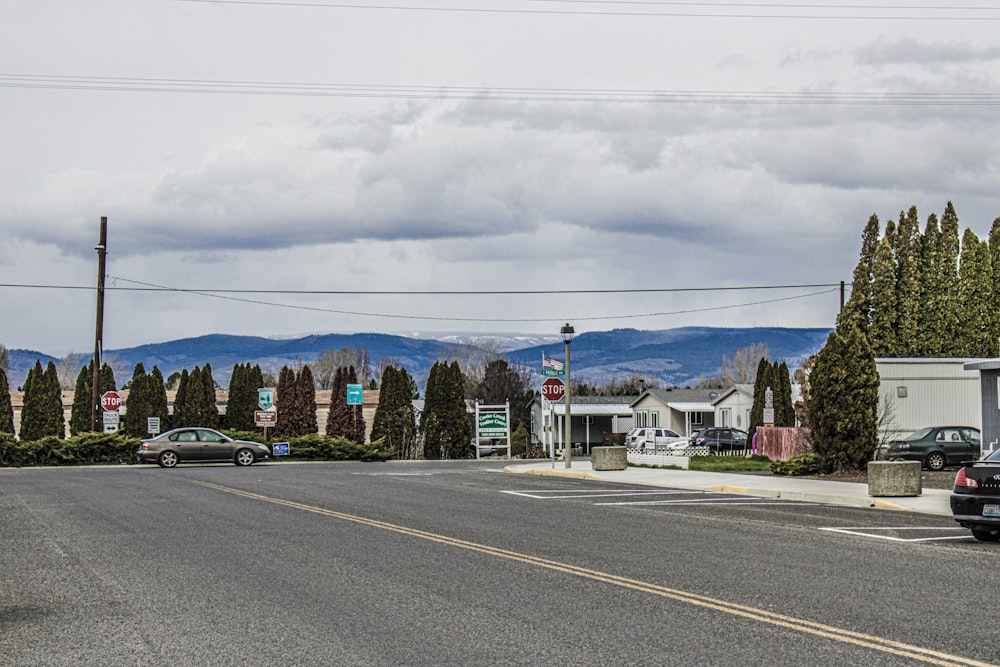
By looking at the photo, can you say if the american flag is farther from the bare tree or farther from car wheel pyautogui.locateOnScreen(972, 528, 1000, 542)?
the bare tree

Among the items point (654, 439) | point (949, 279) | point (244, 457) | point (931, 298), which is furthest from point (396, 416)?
point (949, 279)

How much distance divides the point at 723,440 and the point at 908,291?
11763mm

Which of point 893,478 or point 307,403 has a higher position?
point 307,403

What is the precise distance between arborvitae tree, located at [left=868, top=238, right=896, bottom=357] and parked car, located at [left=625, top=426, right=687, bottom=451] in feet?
38.3

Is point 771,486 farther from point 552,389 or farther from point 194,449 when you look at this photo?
point 194,449

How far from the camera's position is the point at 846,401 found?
2775cm

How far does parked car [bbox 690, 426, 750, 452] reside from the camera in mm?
53344

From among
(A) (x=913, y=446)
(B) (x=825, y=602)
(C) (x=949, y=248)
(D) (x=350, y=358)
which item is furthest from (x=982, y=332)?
(D) (x=350, y=358)

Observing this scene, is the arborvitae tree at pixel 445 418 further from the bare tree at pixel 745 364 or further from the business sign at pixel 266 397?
the bare tree at pixel 745 364

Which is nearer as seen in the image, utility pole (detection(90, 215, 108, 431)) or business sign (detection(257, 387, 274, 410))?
utility pole (detection(90, 215, 108, 431))

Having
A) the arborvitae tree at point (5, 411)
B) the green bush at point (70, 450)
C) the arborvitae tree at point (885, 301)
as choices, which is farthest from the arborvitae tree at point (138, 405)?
the arborvitae tree at point (885, 301)

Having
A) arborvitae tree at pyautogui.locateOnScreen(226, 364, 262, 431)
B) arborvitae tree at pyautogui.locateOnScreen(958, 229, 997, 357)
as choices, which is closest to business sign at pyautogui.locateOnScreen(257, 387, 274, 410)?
arborvitae tree at pyautogui.locateOnScreen(226, 364, 262, 431)

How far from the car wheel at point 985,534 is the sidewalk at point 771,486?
373 centimetres

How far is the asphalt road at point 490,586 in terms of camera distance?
7816mm
